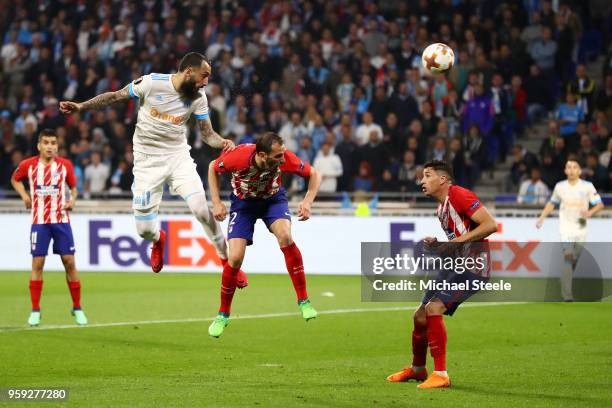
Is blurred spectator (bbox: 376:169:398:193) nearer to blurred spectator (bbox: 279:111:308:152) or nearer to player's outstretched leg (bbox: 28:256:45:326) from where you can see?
A: blurred spectator (bbox: 279:111:308:152)

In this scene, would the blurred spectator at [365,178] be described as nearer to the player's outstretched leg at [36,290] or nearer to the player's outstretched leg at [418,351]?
the player's outstretched leg at [36,290]

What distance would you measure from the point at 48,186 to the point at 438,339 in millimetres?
6036

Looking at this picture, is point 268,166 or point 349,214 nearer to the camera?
point 268,166

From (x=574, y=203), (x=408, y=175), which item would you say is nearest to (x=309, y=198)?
(x=574, y=203)

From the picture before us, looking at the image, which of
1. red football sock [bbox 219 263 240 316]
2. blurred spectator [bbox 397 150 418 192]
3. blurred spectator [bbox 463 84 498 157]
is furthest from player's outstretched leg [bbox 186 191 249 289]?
blurred spectator [bbox 463 84 498 157]

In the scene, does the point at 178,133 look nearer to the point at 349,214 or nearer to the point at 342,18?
the point at 349,214

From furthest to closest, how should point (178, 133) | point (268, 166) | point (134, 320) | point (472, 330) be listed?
point (134, 320) < point (472, 330) < point (178, 133) < point (268, 166)

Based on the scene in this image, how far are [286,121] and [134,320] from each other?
29.9 feet

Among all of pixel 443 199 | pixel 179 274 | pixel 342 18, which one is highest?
pixel 342 18

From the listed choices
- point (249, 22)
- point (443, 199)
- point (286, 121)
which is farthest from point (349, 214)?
point (443, 199)

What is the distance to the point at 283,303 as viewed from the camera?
1597 cm

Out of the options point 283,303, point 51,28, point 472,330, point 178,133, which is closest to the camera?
point 178,133

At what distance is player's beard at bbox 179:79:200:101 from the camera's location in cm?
1006

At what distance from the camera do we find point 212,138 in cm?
1021
